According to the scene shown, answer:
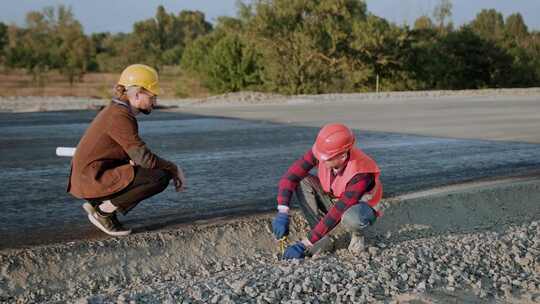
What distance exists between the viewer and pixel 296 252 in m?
5.35

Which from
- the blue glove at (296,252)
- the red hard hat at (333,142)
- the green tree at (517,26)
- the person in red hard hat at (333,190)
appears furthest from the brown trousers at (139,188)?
the green tree at (517,26)

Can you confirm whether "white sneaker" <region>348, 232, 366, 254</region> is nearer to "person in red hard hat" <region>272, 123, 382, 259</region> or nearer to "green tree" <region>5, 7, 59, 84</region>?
"person in red hard hat" <region>272, 123, 382, 259</region>

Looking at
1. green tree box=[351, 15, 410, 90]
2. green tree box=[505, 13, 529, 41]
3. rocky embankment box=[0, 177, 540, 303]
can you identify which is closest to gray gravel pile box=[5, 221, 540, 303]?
rocky embankment box=[0, 177, 540, 303]

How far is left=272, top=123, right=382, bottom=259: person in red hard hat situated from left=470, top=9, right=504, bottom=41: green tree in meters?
46.6

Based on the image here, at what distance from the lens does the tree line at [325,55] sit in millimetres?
40750

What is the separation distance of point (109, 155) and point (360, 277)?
2.27 meters

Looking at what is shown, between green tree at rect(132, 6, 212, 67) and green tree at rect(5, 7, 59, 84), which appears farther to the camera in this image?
green tree at rect(132, 6, 212, 67)

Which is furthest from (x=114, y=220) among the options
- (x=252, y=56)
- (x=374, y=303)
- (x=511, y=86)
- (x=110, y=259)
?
(x=511, y=86)

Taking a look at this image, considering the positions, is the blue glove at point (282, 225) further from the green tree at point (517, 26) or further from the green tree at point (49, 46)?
the green tree at point (517, 26)

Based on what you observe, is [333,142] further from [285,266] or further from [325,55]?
[325,55]

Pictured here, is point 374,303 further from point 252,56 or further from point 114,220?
point 252,56

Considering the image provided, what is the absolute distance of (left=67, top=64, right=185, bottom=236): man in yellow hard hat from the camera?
17.6 feet

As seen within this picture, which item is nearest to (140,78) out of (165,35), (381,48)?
(381,48)

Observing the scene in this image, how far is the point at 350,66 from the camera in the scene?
139 ft
